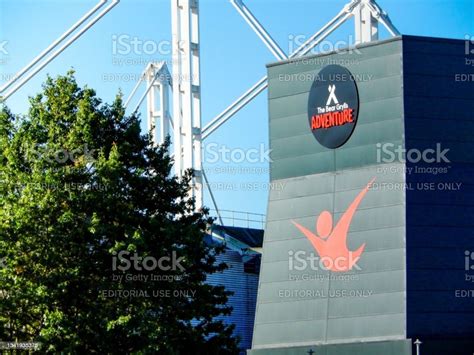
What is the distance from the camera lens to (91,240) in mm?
46719

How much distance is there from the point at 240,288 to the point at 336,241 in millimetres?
24956

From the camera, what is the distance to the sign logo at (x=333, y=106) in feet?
140

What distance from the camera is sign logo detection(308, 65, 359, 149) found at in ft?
140

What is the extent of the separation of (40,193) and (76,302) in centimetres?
489

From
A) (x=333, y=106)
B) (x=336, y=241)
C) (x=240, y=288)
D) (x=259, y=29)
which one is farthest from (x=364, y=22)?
(x=336, y=241)

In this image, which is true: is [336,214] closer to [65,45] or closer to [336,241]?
[336,241]

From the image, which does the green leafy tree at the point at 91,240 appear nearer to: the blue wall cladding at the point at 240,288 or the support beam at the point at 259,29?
the blue wall cladding at the point at 240,288

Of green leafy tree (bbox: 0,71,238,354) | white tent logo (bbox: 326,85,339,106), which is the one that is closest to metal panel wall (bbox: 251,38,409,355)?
white tent logo (bbox: 326,85,339,106)

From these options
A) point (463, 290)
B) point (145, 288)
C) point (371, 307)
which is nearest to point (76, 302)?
point (145, 288)

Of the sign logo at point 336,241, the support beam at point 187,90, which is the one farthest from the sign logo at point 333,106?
the support beam at point 187,90

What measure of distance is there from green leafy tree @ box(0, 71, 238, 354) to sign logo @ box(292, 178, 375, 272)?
285 inches

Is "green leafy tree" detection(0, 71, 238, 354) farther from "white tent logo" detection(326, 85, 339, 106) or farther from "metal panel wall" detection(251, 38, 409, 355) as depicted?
"white tent logo" detection(326, 85, 339, 106)

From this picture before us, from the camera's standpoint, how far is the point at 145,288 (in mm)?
46969

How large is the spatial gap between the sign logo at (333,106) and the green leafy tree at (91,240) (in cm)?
847
